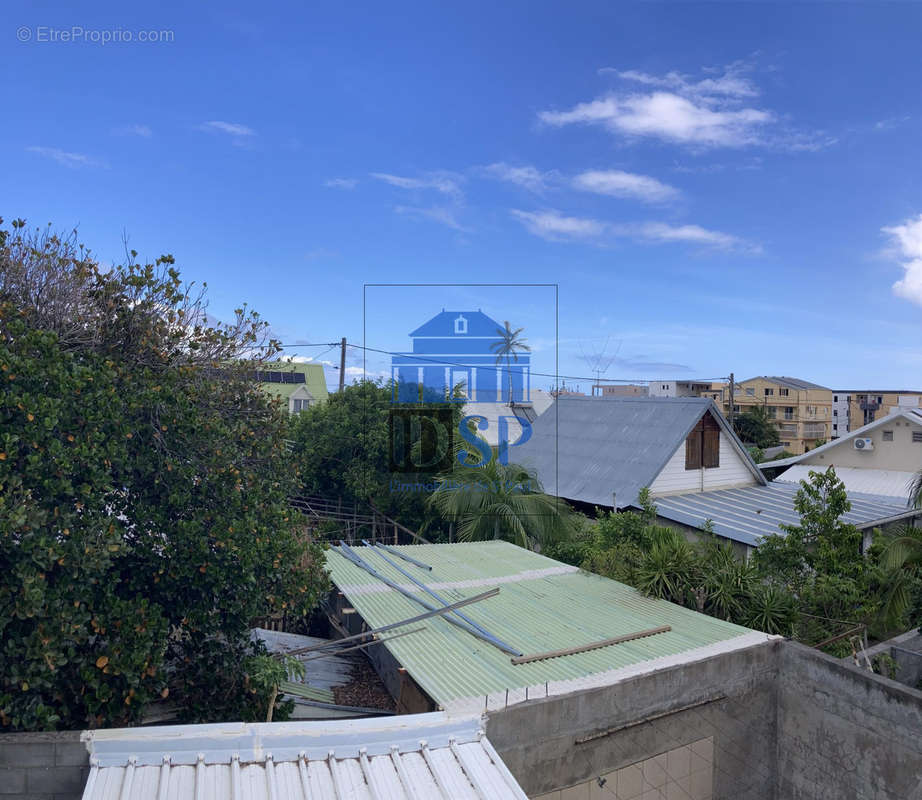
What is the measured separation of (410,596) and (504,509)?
17.6 feet

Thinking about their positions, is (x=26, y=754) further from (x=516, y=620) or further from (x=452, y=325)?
(x=452, y=325)

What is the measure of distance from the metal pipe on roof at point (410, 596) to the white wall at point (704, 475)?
8319mm

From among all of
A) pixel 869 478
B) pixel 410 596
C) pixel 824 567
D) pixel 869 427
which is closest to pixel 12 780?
pixel 410 596

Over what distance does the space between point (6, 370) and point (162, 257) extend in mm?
1630

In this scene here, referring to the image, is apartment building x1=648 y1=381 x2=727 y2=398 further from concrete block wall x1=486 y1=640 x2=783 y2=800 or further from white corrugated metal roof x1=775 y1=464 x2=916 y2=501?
concrete block wall x1=486 y1=640 x2=783 y2=800

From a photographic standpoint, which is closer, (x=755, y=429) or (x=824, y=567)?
(x=824, y=567)

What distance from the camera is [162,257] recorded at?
5.45 meters

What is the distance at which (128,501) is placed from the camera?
204 inches

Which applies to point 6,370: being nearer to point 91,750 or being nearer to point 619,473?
point 91,750

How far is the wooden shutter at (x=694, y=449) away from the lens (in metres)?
16.5

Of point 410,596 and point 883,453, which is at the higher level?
point 883,453

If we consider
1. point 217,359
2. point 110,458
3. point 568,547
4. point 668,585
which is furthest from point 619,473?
point 110,458

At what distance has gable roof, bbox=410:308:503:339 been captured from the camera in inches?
720

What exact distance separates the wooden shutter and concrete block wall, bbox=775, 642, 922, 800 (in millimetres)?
10003
